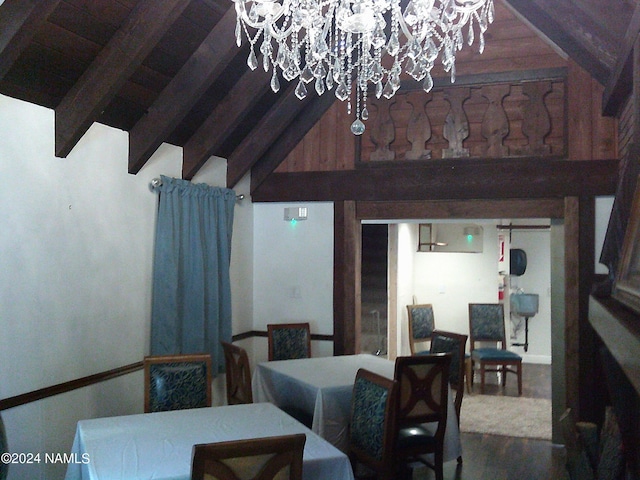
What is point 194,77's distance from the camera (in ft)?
12.4

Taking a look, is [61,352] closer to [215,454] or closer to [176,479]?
[176,479]

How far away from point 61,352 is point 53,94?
149 centimetres

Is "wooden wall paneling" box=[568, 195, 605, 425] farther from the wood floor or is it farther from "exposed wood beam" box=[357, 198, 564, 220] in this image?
the wood floor

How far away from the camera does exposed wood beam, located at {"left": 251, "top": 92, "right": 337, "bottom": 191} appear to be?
17.0 feet

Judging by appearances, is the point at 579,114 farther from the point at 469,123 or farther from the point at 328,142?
the point at 328,142

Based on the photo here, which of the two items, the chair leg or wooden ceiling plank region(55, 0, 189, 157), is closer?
wooden ceiling plank region(55, 0, 189, 157)

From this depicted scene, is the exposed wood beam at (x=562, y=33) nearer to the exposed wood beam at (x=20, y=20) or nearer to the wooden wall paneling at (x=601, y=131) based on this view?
the wooden wall paneling at (x=601, y=131)

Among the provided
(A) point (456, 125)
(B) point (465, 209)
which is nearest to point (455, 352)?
(B) point (465, 209)

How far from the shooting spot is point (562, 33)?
161 inches

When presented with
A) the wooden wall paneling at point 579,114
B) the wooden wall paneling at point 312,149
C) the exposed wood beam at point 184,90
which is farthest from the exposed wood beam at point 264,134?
the wooden wall paneling at point 579,114

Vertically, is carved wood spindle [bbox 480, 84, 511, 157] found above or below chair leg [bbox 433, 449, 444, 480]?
above

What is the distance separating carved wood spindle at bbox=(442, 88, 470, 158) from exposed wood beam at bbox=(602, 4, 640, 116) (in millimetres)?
1045

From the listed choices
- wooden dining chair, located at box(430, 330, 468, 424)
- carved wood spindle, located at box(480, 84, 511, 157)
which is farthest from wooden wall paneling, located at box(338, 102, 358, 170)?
wooden dining chair, located at box(430, 330, 468, 424)

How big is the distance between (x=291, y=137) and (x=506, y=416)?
3.28 m
